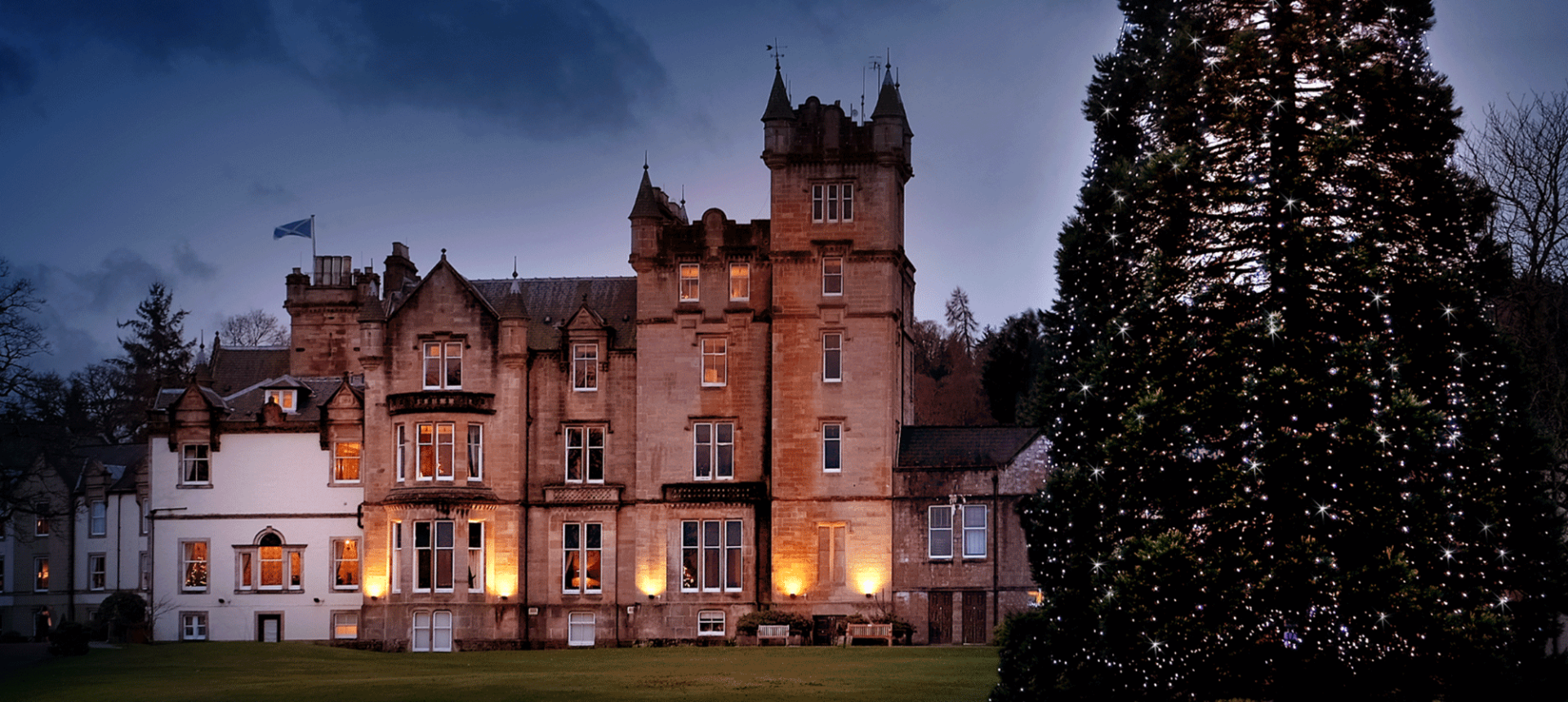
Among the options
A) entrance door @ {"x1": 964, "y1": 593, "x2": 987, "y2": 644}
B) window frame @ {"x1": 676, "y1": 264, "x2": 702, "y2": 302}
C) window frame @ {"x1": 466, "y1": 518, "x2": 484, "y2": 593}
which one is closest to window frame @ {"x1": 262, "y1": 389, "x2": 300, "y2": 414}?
window frame @ {"x1": 466, "y1": 518, "x2": 484, "y2": 593}

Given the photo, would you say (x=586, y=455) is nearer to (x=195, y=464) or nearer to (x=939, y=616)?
(x=939, y=616)

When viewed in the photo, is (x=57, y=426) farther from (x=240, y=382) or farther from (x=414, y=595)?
(x=414, y=595)

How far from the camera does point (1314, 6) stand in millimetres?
22078

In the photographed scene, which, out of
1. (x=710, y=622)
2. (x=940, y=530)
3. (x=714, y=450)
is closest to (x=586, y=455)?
(x=714, y=450)

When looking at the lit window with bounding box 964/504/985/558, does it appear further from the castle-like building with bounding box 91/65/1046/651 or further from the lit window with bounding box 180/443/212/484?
the lit window with bounding box 180/443/212/484

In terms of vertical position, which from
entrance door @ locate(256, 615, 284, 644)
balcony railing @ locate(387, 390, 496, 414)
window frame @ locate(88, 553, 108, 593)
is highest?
balcony railing @ locate(387, 390, 496, 414)

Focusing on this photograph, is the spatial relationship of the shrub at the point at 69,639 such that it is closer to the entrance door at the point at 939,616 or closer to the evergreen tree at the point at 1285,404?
the entrance door at the point at 939,616

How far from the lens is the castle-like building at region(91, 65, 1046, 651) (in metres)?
50.3

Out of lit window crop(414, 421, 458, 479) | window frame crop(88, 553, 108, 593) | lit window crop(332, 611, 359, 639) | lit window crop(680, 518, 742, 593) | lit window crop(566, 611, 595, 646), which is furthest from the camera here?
window frame crop(88, 553, 108, 593)

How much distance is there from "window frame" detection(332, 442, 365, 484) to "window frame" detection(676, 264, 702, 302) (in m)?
13.3

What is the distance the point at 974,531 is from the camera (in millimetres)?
50469

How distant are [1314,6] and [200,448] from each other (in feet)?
148

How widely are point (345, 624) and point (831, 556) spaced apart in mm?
18000

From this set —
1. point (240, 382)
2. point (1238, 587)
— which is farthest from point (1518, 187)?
point (240, 382)
